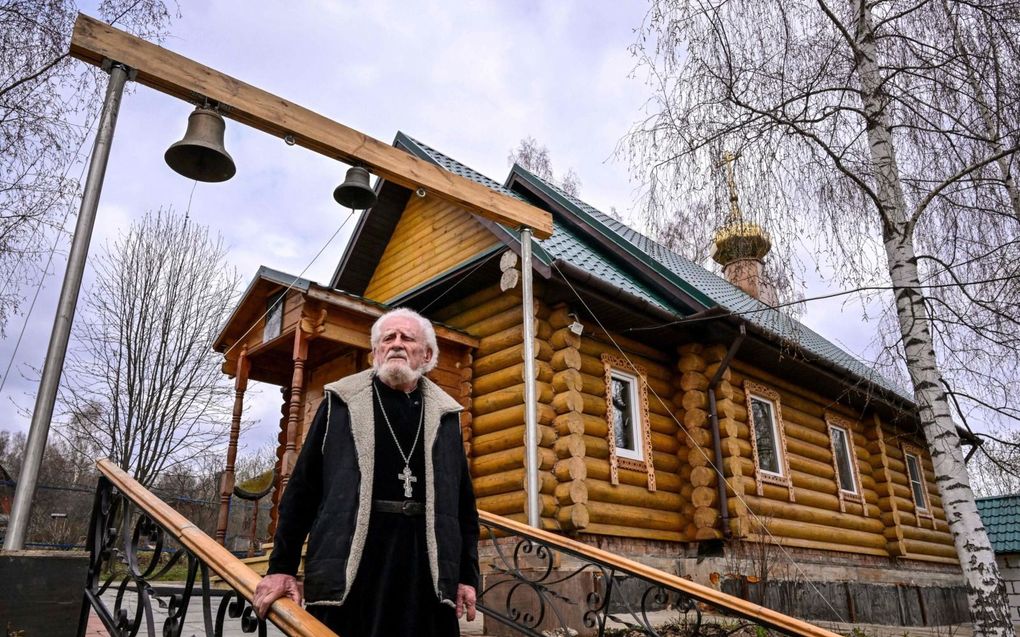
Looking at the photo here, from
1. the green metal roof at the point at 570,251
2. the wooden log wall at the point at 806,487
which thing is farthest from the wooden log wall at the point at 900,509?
the green metal roof at the point at 570,251

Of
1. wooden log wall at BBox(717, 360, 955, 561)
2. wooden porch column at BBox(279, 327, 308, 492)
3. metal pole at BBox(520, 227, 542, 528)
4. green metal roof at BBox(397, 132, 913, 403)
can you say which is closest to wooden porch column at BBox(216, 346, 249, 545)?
wooden porch column at BBox(279, 327, 308, 492)

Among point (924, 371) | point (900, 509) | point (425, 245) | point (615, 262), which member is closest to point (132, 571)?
point (924, 371)

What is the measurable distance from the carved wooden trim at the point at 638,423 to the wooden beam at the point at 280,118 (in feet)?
8.13

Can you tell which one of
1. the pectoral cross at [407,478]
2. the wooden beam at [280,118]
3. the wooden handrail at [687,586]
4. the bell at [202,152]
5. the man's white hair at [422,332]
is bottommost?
the wooden handrail at [687,586]

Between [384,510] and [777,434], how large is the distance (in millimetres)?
9297

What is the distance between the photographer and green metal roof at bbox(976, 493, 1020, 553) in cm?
1586

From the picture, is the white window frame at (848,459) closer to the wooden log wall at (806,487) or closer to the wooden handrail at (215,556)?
the wooden log wall at (806,487)

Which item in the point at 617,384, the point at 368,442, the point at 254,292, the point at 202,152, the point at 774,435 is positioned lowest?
the point at 368,442

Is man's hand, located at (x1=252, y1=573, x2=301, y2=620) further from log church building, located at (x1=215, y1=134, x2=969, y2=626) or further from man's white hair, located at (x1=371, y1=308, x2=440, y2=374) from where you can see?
log church building, located at (x1=215, y1=134, x2=969, y2=626)

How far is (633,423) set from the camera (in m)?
8.92

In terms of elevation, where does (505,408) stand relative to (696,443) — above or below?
above

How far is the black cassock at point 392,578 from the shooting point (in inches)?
93.7

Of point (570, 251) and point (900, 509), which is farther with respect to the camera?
point (900, 509)

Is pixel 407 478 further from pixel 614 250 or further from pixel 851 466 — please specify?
pixel 851 466
